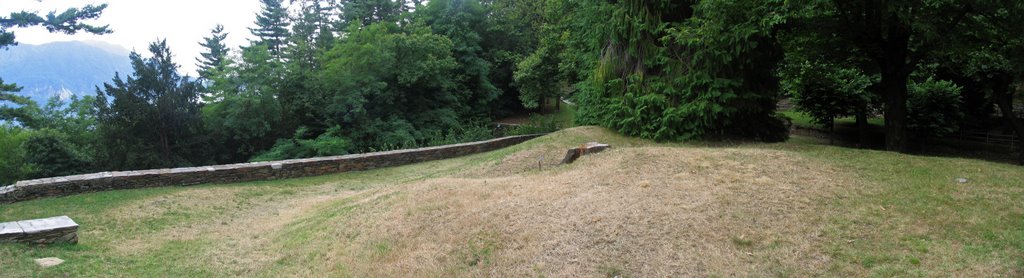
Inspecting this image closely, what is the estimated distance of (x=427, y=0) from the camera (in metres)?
34.0

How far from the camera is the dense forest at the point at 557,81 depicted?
36.9 feet

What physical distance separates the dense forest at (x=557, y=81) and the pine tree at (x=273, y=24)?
7.01 metres

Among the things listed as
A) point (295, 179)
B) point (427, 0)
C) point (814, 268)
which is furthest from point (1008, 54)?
point (427, 0)

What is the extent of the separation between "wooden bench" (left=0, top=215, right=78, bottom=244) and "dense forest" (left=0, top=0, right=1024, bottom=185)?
29.8ft

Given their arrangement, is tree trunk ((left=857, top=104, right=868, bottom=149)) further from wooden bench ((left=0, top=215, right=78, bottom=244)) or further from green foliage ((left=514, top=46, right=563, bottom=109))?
wooden bench ((left=0, top=215, right=78, bottom=244))

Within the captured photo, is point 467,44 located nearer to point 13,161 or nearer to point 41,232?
point 13,161

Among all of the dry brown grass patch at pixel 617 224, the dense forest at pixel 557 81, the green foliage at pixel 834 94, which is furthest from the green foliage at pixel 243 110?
the green foliage at pixel 834 94

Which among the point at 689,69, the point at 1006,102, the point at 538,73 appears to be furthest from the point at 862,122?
the point at 538,73

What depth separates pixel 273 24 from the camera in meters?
42.9

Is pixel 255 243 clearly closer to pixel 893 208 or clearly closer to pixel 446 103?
pixel 893 208

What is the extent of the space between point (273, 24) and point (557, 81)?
26125 millimetres

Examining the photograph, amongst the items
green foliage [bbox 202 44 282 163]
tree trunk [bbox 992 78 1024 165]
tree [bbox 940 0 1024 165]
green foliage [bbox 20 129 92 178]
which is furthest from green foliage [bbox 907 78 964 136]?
green foliage [bbox 20 129 92 178]

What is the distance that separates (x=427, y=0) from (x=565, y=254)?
30974 mm

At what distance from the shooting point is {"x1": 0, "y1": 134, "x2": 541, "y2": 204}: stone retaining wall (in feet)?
32.7
